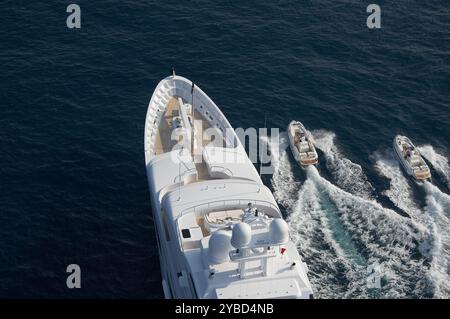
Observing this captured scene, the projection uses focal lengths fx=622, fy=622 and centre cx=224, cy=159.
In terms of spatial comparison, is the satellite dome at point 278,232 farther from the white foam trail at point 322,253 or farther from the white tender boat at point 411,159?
the white tender boat at point 411,159

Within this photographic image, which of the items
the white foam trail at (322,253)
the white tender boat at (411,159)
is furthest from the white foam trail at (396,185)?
the white foam trail at (322,253)

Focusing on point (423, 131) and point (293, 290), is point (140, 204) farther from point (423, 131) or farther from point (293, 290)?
point (423, 131)

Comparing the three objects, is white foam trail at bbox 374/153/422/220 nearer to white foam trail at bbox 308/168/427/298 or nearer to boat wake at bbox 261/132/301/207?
white foam trail at bbox 308/168/427/298

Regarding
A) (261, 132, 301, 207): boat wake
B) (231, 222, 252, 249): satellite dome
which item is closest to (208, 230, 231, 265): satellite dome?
(231, 222, 252, 249): satellite dome

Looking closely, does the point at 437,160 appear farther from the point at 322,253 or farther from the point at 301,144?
the point at 322,253

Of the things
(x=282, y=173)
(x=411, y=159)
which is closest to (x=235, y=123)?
(x=282, y=173)
